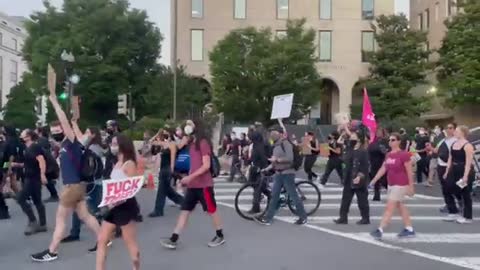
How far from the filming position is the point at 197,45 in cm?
5291

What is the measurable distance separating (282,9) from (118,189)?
48.1 m

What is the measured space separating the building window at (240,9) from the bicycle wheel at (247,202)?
4097 centimetres

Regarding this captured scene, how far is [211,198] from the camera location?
913cm

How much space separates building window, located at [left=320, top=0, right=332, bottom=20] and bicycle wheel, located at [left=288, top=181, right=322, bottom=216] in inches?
1626

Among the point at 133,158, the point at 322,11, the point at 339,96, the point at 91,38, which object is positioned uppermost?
the point at 322,11

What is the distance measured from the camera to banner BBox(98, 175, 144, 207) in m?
6.66

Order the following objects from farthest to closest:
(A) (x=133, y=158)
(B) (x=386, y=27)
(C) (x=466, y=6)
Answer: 1. (B) (x=386, y=27)
2. (C) (x=466, y=6)
3. (A) (x=133, y=158)

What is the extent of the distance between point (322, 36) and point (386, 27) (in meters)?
8.43

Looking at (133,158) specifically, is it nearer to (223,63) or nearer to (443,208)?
(443,208)

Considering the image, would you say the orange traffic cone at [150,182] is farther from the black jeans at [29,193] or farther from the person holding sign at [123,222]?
the person holding sign at [123,222]

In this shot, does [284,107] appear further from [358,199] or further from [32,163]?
[32,163]

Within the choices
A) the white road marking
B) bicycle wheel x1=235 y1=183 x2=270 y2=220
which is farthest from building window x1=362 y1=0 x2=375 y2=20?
the white road marking

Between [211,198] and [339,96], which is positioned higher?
[339,96]

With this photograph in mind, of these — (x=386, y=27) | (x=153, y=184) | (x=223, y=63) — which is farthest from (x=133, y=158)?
(x=386, y=27)
